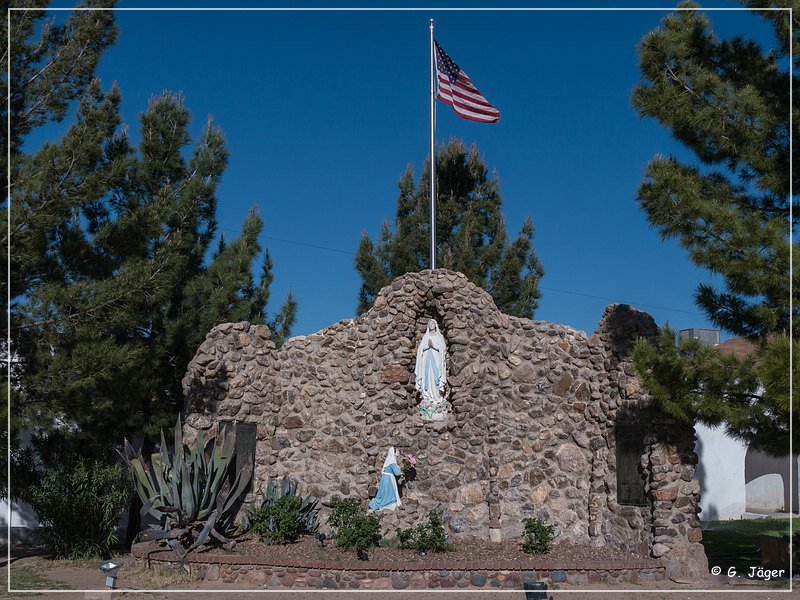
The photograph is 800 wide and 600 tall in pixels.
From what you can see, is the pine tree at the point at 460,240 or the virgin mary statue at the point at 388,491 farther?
the pine tree at the point at 460,240

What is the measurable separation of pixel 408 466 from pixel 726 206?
6.29m

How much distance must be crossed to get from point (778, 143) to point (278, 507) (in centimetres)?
863

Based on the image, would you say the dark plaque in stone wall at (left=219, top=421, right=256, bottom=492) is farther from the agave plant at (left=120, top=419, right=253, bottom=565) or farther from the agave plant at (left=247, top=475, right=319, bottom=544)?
the agave plant at (left=120, top=419, right=253, bottom=565)

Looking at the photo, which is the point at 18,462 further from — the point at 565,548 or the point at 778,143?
the point at 778,143

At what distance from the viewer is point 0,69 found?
12031 millimetres

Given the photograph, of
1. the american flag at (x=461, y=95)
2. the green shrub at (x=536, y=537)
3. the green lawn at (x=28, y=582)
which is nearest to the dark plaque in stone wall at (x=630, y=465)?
the green shrub at (x=536, y=537)

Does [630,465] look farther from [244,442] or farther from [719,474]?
[719,474]

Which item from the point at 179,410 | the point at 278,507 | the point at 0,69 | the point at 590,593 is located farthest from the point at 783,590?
the point at 0,69

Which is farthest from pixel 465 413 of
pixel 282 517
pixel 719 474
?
pixel 719 474

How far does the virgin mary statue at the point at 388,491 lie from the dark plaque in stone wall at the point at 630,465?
3.47m

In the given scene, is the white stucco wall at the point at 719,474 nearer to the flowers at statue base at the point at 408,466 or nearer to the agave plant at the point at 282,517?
the flowers at statue base at the point at 408,466

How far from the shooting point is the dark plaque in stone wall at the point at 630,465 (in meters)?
12.1

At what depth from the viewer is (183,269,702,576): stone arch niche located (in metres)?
12.5

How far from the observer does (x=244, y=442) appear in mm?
14258
